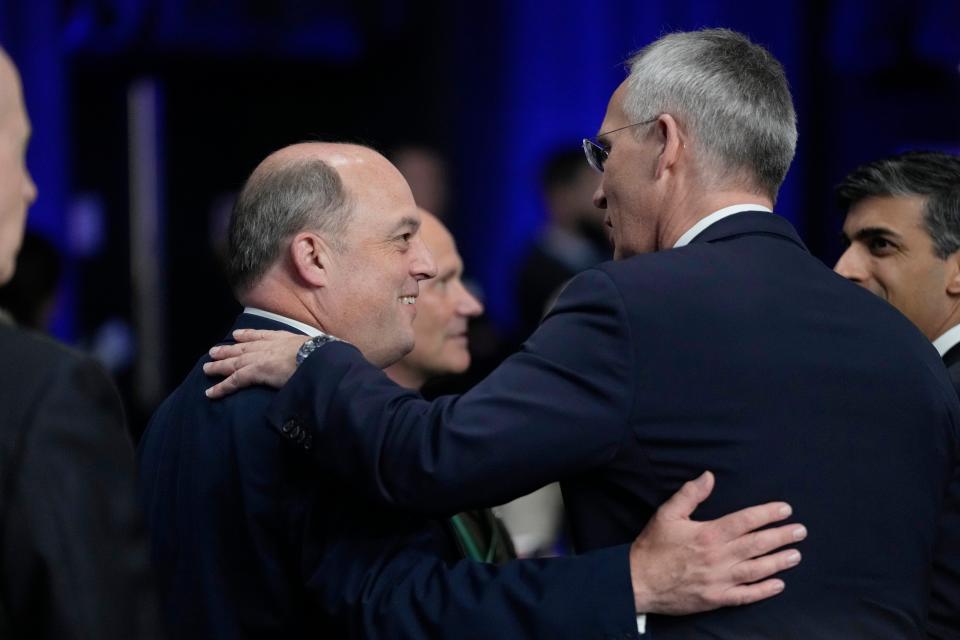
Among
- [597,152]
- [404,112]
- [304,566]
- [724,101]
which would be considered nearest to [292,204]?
[597,152]

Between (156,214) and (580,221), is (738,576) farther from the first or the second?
(156,214)

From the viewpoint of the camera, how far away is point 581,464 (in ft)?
6.19

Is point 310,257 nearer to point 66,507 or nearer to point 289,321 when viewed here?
point 289,321

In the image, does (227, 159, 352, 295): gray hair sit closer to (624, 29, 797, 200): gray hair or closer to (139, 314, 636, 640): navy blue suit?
(139, 314, 636, 640): navy blue suit

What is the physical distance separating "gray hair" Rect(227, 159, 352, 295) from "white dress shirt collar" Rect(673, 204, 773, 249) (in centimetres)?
58

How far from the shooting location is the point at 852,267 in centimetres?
264

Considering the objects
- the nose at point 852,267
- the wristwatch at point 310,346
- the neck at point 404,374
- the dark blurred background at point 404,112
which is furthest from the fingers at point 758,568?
the dark blurred background at point 404,112

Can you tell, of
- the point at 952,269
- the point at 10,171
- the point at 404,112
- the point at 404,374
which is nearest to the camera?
A: the point at 10,171

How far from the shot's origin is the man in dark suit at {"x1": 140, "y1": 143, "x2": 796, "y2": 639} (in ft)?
6.27

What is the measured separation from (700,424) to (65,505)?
36.6 inches

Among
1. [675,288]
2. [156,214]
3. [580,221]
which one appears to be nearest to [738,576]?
[675,288]

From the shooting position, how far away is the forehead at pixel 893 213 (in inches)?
102

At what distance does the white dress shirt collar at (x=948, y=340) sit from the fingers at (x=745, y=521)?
32.8 inches

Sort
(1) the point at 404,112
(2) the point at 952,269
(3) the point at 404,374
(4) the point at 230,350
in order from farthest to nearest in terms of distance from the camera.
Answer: (1) the point at 404,112 → (3) the point at 404,374 → (2) the point at 952,269 → (4) the point at 230,350
